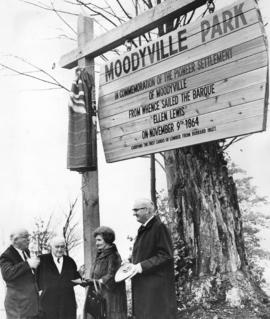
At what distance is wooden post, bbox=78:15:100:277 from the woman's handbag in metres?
0.93

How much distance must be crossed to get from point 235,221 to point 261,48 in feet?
8.04

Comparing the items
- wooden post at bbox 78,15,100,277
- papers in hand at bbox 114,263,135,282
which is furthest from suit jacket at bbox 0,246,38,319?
wooden post at bbox 78,15,100,277

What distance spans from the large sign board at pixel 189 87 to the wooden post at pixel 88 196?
1.14 ft

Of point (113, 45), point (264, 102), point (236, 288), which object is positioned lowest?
point (236, 288)

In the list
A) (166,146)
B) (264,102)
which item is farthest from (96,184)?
(264,102)

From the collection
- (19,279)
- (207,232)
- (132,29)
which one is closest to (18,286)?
(19,279)

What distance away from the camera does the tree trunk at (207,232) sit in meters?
5.50

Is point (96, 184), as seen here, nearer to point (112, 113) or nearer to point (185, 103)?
point (112, 113)

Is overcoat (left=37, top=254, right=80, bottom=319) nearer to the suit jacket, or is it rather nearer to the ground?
the suit jacket

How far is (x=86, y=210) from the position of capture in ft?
18.9

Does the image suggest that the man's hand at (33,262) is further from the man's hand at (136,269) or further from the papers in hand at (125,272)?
the man's hand at (136,269)

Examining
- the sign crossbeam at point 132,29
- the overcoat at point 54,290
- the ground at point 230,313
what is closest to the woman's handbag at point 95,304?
the overcoat at point 54,290

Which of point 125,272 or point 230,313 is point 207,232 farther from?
point 125,272

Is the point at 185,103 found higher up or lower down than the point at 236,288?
higher up
